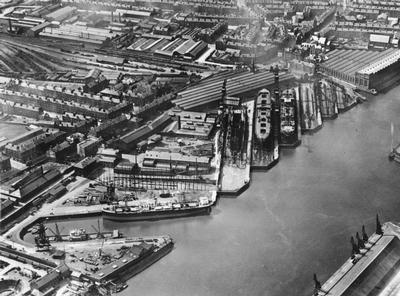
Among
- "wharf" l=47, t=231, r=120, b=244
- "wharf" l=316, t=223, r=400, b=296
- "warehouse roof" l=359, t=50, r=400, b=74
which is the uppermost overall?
"warehouse roof" l=359, t=50, r=400, b=74

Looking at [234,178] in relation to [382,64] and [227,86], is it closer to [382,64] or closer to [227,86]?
[227,86]

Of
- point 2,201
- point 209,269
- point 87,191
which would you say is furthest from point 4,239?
point 209,269

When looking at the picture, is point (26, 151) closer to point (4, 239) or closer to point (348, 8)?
point (4, 239)

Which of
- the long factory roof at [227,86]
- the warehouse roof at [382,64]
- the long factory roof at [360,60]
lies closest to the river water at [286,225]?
the long factory roof at [227,86]

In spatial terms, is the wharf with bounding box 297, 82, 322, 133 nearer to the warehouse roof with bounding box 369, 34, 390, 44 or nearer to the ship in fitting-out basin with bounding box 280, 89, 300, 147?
the ship in fitting-out basin with bounding box 280, 89, 300, 147

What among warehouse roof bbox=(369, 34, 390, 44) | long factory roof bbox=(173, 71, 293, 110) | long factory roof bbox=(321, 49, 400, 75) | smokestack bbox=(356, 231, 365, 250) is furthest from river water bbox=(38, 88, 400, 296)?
warehouse roof bbox=(369, 34, 390, 44)
